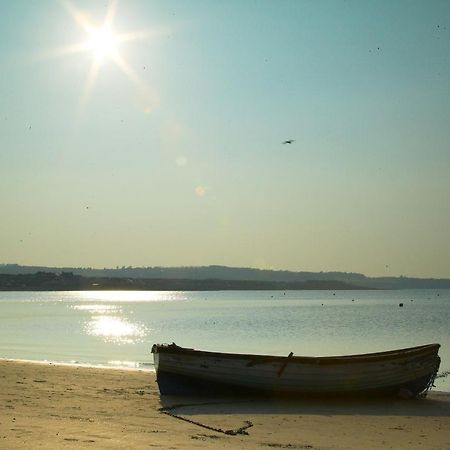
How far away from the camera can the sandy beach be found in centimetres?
1157

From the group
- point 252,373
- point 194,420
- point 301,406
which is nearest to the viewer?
point 194,420

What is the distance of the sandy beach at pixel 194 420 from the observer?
11.6 meters

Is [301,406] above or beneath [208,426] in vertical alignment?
beneath

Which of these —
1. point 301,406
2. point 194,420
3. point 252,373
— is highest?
point 252,373

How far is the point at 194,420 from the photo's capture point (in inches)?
560

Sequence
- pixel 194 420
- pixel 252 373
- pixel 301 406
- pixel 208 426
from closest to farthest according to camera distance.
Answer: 1. pixel 208 426
2. pixel 194 420
3. pixel 301 406
4. pixel 252 373

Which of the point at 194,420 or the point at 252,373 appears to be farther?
the point at 252,373

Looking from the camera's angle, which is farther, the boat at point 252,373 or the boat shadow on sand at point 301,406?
the boat at point 252,373

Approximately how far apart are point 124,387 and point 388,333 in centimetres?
3645

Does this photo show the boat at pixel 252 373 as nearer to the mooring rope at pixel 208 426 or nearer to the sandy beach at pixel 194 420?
the sandy beach at pixel 194 420

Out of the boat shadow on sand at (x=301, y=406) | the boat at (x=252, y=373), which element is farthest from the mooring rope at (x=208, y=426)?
the boat at (x=252, y=373)

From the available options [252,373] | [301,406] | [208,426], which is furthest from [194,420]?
[252,373]

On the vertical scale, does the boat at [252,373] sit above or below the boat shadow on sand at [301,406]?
above

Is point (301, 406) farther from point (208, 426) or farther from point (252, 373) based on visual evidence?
point (208, 426)
